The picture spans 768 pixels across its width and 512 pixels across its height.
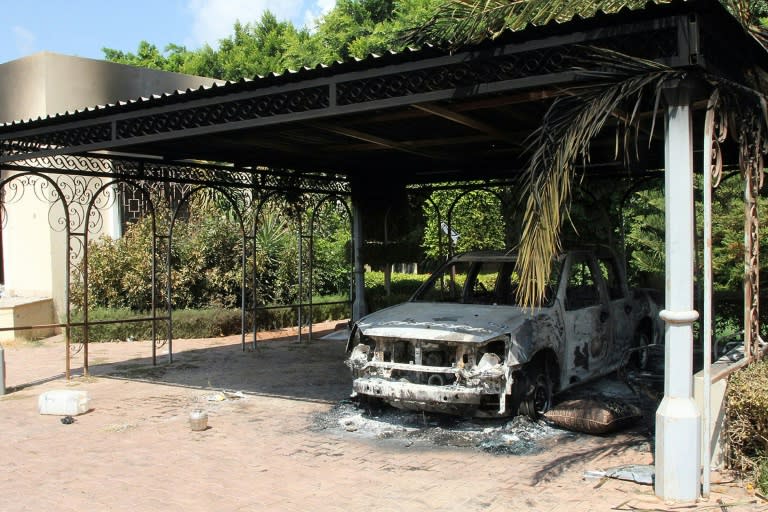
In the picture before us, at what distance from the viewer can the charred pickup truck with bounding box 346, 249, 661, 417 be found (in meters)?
7.10

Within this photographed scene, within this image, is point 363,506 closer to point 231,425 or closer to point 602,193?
point 231,425

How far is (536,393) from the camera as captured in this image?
7.58m

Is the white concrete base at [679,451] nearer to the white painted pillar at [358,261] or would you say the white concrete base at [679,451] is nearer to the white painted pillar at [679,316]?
the white painted pillar at [679,316]

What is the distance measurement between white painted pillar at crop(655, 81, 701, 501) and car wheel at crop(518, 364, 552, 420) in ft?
6.93

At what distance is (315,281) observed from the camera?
68.0 feet

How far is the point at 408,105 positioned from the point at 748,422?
146 inches

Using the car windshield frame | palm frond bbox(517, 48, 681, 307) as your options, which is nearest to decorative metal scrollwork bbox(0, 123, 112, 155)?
the car windshield frame

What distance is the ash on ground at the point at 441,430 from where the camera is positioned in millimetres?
7023

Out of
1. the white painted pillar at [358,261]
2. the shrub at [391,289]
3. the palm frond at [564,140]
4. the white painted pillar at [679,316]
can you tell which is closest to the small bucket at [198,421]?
the palm frond at [564,140]

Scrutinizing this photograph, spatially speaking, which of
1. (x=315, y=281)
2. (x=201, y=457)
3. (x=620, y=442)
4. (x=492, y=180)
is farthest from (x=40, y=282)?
(x=620, y=442)

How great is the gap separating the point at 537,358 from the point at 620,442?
3.88 ft

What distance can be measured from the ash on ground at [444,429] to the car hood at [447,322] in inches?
39.0

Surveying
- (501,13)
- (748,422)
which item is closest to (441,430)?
(748,422)

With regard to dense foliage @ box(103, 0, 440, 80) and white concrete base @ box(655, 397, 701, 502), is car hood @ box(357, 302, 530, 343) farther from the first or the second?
dense foliage @ box(103, 0, 440, 80)
